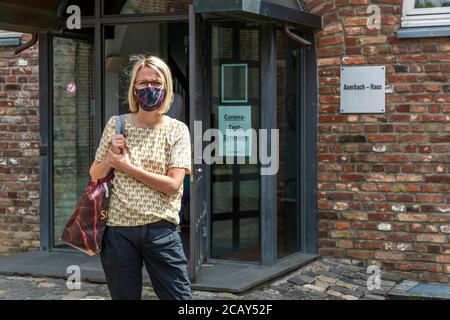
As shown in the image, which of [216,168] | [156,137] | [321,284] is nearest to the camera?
[156,137]

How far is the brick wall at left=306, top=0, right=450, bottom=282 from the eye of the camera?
6.20 meters

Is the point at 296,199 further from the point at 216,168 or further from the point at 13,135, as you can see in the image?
the point at 13,135

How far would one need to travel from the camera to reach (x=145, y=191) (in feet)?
11.5

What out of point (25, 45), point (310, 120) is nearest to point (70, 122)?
point (25, 45)

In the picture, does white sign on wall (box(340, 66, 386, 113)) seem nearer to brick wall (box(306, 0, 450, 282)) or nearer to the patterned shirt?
brick wall (box(306, 0, 450, 282))

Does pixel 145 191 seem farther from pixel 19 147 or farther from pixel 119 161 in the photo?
pixel 19 147

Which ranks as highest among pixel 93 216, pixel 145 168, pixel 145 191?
pixel 145 168

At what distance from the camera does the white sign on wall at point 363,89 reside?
6.34m

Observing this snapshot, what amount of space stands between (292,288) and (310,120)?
1631 mm

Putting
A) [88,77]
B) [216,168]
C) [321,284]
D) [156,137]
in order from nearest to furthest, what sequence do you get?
[156,137], [321,284], [216,168], [88,77]

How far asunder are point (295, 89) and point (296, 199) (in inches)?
39.9

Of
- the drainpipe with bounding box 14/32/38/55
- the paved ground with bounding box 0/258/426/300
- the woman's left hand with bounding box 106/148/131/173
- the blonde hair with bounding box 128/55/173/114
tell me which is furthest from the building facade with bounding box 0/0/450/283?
the woman's left hand with bounding box 106/148/131/173

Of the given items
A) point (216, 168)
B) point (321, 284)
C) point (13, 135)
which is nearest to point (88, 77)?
point (13, 135)

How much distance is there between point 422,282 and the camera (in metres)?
6.29
